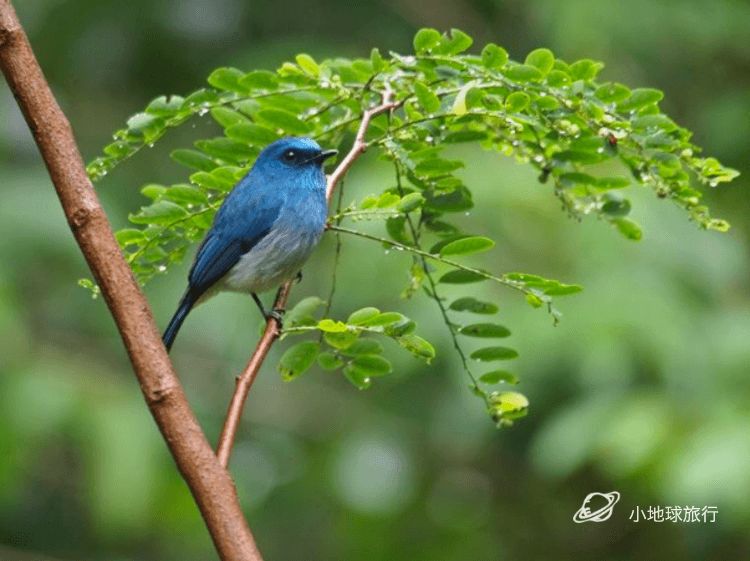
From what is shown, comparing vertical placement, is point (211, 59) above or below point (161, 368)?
above

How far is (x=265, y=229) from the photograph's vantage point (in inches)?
136

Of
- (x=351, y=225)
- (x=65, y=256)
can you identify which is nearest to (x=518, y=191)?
(x=351, y=225)

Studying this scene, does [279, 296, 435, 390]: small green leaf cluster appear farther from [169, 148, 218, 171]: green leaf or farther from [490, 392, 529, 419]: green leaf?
[169, 148, 218, 171]: green leaf

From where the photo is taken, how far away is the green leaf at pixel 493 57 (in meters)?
2.21

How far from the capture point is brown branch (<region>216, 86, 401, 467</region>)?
186cm

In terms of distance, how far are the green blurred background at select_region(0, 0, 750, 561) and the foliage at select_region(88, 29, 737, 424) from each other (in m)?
2.35

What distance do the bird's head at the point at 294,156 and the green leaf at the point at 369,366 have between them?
0.91 m

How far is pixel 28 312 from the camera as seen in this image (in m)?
7.03

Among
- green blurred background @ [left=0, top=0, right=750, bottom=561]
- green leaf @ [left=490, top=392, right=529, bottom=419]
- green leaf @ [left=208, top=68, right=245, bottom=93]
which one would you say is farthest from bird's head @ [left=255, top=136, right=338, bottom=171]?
green blurred background @ [left=0, top=0, right=750, bottom=561]

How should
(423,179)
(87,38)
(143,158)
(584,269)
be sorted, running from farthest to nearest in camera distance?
(87,38), (143,158), (584,269), (423,179)

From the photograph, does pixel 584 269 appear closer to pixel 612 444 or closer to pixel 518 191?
pixel 518 191

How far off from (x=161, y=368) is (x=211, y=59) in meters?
7.01

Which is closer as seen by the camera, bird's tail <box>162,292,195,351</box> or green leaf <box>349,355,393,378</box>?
green leaf <box>349,355,393,378</box>

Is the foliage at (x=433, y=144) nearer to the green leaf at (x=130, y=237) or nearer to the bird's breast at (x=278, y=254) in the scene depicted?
the green leaf at (x=130, y=237)
